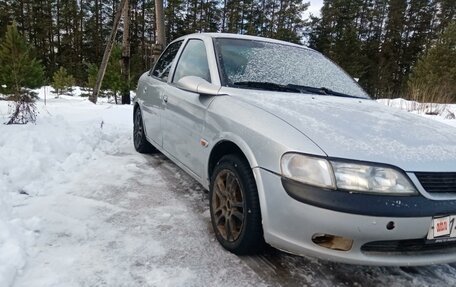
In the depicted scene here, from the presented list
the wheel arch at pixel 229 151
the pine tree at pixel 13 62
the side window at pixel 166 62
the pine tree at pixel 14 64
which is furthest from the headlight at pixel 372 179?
the pine tree at pixel 13 62

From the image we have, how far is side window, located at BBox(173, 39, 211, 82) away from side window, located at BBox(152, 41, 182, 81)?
32 centimetres

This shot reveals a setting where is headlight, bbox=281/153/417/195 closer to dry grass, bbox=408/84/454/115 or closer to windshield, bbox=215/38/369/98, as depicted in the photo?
windshield, bbox=215/38/369/98

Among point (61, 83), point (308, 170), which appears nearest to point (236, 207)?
point (308, 170)

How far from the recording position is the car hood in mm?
1834

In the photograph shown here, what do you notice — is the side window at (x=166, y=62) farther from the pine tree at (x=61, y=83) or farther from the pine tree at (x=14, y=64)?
the pine tree at (x=61, y=83)

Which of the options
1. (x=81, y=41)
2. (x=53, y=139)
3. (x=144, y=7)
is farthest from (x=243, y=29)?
(x=53, y=139)

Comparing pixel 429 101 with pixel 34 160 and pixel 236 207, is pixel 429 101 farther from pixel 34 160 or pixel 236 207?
pixel 34 160

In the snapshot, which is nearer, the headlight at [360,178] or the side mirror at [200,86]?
the headlight at [360,178]

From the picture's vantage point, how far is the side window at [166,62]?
3973mm

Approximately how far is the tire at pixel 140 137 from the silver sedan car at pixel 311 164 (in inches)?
66.8

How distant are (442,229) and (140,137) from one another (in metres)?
3.75

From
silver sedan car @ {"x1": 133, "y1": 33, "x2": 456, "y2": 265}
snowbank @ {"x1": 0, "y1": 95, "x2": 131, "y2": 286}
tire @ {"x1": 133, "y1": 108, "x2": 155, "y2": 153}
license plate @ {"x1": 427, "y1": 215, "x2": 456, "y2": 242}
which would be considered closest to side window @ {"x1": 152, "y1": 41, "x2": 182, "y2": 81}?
tire @ {"x1": 133, "y1": 108, "x2": 155, "y2": 153}

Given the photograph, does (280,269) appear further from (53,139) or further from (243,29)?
(243,29)

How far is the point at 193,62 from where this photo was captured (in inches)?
131
